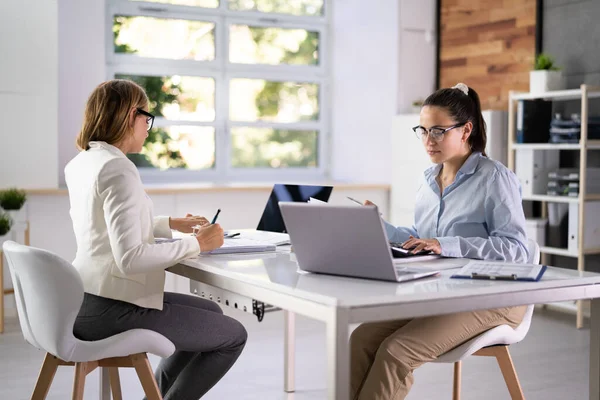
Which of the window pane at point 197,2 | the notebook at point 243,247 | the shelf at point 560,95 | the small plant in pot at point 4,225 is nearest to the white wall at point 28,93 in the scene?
the small plant in pot at point 4,225

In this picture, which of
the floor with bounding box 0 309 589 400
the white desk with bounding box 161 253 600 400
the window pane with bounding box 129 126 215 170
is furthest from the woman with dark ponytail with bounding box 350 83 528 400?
the window pane with bounding box 129 126 215 170

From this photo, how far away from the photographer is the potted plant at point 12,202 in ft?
15.2

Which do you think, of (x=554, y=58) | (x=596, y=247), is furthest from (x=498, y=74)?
(x=596, y=247)

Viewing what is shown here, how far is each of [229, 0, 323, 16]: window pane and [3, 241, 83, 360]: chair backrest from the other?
439cm

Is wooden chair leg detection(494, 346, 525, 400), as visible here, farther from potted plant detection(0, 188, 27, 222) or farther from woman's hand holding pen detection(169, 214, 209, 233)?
potted plant detection(0, 188, 27, 222)

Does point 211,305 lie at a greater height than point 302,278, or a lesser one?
lesser

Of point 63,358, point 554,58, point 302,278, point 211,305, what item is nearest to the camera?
point 302,278

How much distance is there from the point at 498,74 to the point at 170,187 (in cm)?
242

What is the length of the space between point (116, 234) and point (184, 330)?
1.22 feet

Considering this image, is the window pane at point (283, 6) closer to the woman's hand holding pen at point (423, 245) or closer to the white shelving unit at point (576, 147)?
the white shelving unit at point (576, 147)

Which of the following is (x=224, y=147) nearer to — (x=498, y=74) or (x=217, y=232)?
(x=498, y=74)

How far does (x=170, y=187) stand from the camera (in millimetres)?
5453

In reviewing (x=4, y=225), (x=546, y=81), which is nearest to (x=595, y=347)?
(x=546, y=81)

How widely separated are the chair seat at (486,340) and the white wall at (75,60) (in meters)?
3.84
